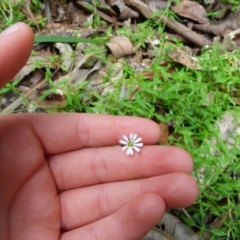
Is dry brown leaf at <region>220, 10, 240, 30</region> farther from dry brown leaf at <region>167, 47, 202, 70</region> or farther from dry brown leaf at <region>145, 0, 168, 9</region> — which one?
dry brown leaf at <region>167, 47, 202, 70</region>

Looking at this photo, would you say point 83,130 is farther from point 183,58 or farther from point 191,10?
point 191,10

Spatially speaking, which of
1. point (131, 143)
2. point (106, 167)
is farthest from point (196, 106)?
point (106, 167)

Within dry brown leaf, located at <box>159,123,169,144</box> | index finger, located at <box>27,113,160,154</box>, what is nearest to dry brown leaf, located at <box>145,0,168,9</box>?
dry brown leaf, located at <box>159,123,169,144</box>

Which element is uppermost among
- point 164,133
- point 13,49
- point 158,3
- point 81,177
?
point 13,49

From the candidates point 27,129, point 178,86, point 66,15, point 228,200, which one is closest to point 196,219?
point 228,200

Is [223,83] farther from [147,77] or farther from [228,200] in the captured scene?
[228,200]
